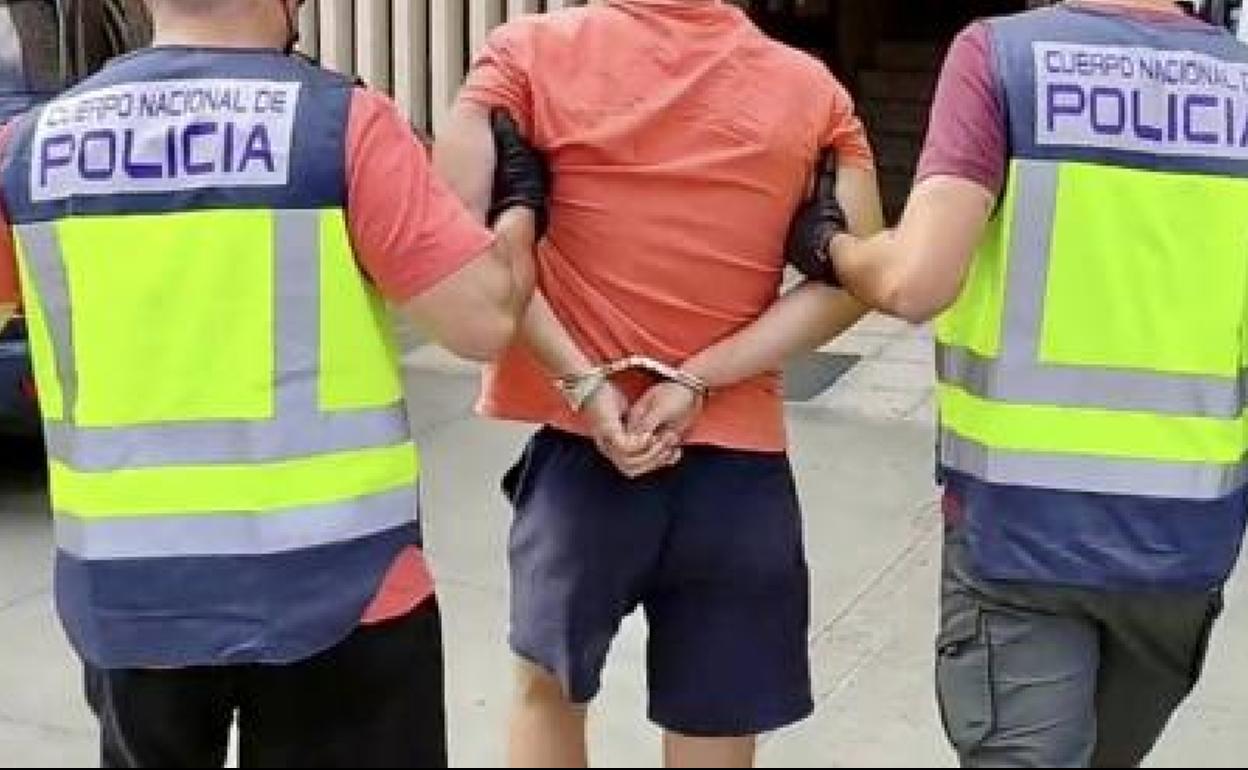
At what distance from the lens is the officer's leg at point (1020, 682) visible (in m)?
2.69

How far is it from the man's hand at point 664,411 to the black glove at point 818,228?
222 millimetres

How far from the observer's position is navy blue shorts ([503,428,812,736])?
8.94 ft

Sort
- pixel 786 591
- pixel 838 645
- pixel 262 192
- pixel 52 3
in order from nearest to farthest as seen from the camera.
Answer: pixel 262 192 < pixel 786 591 < pixel 838 645 < pixel 52 3

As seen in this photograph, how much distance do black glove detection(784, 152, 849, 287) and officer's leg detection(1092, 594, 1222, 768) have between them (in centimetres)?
57

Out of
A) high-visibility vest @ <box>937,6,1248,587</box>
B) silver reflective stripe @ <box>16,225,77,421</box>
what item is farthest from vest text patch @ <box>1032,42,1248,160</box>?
silver reflective stripe @ <box>16,225,77,421</box>

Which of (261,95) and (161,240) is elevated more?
(261,95)

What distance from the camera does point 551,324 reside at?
104 inches

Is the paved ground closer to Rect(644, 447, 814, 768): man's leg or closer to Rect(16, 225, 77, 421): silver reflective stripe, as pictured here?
Rect(644, 447, 814, 768): man's leg

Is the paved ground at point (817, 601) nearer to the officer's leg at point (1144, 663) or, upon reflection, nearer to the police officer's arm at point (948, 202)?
the officer's leg at point (1144, 663)

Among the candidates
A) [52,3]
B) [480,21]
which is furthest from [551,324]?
[480,21]

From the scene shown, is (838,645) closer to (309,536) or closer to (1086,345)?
(1086,345)

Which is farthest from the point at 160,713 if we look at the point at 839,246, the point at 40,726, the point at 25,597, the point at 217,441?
the point at 25,597

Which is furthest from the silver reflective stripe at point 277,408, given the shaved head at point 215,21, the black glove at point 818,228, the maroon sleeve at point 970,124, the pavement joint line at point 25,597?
the pavement joint line at point 25,597

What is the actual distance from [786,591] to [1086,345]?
51 cm
